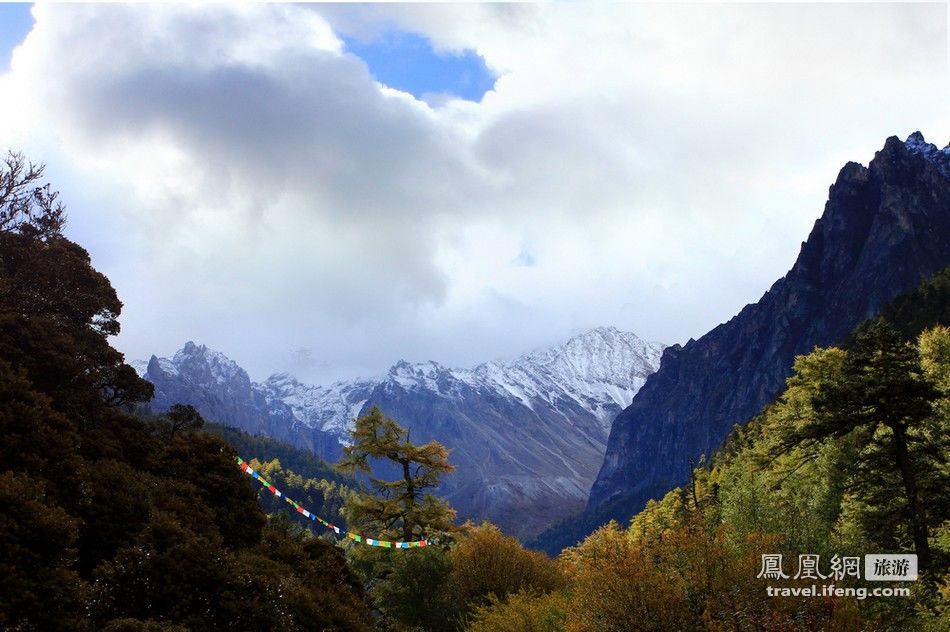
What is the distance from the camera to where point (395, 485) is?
1411 inches

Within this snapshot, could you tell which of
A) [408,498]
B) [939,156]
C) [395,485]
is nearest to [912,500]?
[408,498]

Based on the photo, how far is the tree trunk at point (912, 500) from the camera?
805 inches

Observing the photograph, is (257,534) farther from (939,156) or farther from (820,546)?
(939,156)

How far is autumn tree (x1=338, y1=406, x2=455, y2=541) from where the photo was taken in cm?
3500

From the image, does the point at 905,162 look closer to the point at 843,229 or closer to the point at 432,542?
the point at 843,229

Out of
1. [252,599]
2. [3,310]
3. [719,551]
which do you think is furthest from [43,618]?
[719,551]

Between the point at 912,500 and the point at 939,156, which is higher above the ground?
the point at 939,156

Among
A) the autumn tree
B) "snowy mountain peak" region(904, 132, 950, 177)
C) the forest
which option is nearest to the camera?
the forest

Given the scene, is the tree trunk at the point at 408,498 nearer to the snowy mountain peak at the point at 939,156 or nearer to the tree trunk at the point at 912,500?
the tree trunk at the point at 912,500

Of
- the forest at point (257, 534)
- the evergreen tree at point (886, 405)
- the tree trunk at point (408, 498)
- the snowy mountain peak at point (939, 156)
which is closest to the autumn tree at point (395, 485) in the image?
the tree trunk at point (408, 498)

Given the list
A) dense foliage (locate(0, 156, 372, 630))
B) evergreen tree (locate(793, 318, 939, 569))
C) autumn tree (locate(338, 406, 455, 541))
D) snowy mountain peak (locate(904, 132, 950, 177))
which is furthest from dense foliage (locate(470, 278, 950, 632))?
snowy mountain peak (locate(904, 132, 950, 177))

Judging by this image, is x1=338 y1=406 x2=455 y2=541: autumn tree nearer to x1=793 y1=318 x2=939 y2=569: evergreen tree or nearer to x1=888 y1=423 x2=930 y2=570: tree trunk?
x1=793 y1=318 x2=939 y2=569: evergreen tree

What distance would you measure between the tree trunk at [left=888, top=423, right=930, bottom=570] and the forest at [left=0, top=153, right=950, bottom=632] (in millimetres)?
69

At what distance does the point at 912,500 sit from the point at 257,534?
21878 mm
